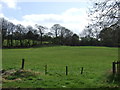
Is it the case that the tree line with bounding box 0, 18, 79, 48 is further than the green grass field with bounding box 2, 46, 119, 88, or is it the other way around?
Answer: the tree line with bounding box 0, 18, 79, 48

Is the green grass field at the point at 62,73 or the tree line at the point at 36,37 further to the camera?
the tree line at the point at 36,37

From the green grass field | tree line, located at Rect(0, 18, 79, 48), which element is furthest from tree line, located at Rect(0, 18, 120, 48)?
the green grass field

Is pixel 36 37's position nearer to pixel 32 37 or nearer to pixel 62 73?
pixel 32 37

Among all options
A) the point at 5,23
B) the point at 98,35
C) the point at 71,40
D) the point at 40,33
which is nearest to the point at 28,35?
the point at 40,33

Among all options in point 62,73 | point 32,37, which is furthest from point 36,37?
point 62,73

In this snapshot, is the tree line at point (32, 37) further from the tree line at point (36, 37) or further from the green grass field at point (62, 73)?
the green grass field at point (62, 73)

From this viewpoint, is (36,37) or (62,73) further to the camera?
(36,37)

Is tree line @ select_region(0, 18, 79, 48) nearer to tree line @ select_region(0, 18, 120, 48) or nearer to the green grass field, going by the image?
tree line @ select_region(0, 18, 120, 48)

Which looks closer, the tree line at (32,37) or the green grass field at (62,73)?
the green grass field at (62,73)

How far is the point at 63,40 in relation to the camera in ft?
393

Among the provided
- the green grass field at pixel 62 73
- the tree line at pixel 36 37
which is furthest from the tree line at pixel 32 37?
the green grass field at pixel 62 73

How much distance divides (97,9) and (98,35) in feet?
7.74

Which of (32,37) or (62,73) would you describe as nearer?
(62,73)

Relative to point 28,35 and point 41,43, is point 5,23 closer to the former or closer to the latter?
point 28,35
